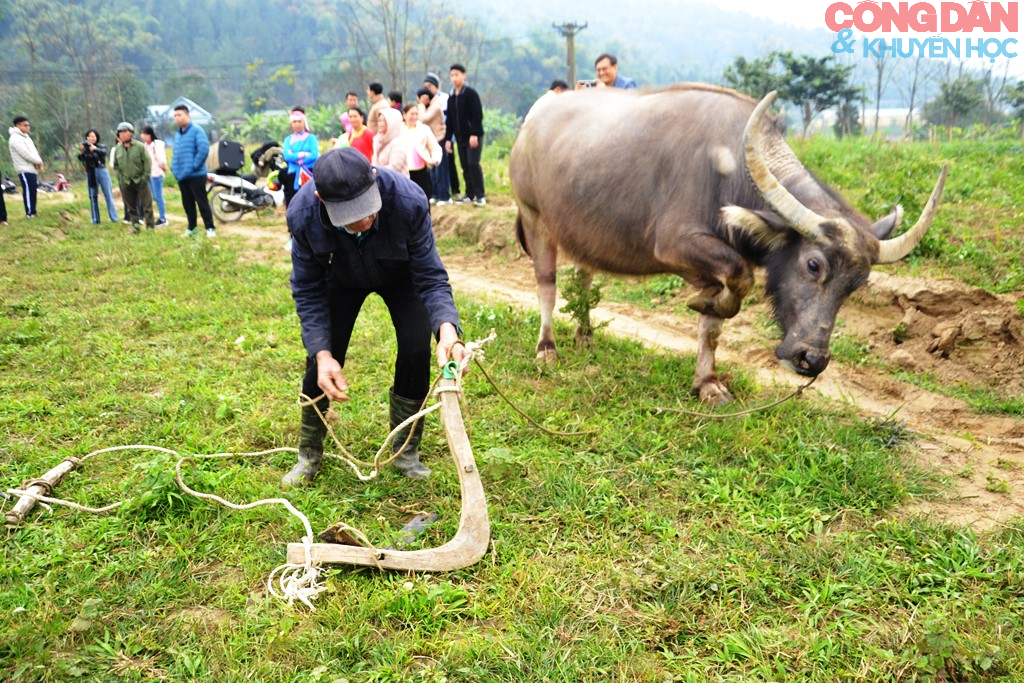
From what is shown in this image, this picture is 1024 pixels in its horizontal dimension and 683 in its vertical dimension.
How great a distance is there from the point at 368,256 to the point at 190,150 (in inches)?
307

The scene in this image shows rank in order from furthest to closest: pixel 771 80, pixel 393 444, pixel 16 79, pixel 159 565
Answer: pixel 16 79 < pixel 771 80 < pixel 393 444 < pixel 159 565

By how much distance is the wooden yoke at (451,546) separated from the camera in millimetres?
2723

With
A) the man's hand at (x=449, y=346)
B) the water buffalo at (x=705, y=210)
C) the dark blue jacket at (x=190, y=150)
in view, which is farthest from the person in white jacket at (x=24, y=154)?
the man's hand at (x=449, y=346)

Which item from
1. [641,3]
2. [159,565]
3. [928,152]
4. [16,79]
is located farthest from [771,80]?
[641,3]

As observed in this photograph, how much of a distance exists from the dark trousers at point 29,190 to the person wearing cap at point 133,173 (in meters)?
1.88

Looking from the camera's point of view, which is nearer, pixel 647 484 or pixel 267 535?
pixel 267 535

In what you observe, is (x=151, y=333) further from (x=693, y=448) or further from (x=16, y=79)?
(x=16, y=79)

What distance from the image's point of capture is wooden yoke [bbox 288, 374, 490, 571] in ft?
8.93

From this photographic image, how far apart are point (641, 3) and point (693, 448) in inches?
8484

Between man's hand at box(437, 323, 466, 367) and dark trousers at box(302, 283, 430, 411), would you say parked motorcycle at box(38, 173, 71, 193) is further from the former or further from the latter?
man's hand at box(437, 323, 466, 367)

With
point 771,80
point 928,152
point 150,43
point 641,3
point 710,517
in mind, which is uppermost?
point 641,3

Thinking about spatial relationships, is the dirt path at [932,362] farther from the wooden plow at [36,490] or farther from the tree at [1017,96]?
the tree at [1017,96]

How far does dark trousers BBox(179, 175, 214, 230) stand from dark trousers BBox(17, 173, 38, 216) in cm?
369

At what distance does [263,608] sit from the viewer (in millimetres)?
2584
